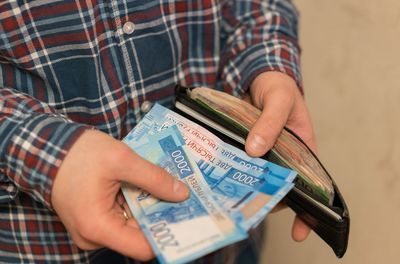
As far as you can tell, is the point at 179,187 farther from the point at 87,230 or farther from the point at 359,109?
the point at 359,109

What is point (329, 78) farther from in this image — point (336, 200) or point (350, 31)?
point (336, 200)

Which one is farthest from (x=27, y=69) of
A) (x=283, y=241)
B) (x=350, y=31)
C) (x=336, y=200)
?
(x=283, y=241)

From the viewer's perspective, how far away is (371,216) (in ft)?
2.79

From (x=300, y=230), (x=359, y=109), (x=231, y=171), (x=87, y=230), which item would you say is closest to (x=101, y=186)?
(x=87, y=230)

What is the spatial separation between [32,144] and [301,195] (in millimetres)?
300

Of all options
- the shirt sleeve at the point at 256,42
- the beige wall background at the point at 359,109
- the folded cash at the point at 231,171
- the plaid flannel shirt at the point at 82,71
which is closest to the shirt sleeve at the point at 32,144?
the plaid flannel shirt at the point at 82,71

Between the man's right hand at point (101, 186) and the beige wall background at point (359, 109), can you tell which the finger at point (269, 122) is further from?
the beige wall background at point (359, 109)

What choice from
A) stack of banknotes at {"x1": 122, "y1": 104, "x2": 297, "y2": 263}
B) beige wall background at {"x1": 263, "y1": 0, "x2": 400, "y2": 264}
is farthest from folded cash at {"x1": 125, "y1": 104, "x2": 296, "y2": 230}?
beige wall background at {"x1": 263, "y1": 0, "x2": 400, "y2": 264}

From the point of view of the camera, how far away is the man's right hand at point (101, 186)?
1.55 feet

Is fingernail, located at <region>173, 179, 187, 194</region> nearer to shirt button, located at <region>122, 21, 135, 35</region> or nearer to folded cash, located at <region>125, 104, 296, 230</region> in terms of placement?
folded cash, located at <region>125, 104, 296, 230</region>

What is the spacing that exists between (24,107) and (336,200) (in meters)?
0.37

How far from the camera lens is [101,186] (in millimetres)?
478

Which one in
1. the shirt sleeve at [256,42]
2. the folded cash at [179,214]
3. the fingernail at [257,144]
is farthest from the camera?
the shirt sleeve at [256,42]

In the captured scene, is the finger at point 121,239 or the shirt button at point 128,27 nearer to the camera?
the finger at point 121,239
